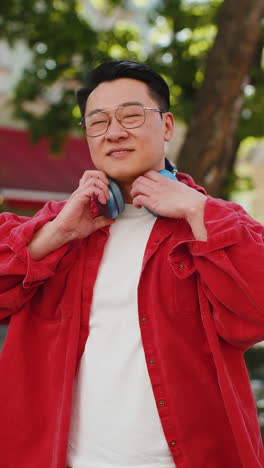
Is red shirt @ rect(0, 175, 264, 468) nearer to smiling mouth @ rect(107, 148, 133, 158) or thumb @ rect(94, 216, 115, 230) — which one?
thumb @ rect(94, 216, 115, 230)

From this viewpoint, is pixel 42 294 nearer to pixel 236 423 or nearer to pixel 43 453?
pixel 43 453

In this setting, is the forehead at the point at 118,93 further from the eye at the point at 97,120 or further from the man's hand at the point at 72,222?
the man's hand at the point at 72,222

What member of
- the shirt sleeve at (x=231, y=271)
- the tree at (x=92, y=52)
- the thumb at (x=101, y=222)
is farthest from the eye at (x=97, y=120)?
the tree at (x=92, y=52)

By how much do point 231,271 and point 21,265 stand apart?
73 cm

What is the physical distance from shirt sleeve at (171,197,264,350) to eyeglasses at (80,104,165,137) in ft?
1.36

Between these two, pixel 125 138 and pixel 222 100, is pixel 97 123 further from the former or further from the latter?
pixel 222 100

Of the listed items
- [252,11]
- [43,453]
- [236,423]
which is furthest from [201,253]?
[252,11]

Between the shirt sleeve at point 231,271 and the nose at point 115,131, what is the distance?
40cm

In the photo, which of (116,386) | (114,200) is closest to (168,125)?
(114,200)

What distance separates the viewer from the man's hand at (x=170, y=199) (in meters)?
1.75

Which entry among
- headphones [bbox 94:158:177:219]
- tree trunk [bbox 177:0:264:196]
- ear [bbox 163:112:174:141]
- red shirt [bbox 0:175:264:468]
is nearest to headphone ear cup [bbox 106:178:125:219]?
headphones [bbox 94:158:177:219]

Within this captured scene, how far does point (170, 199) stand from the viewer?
1815 mm

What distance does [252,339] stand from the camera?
5.72ft

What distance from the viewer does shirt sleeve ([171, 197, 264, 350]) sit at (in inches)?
65.1
